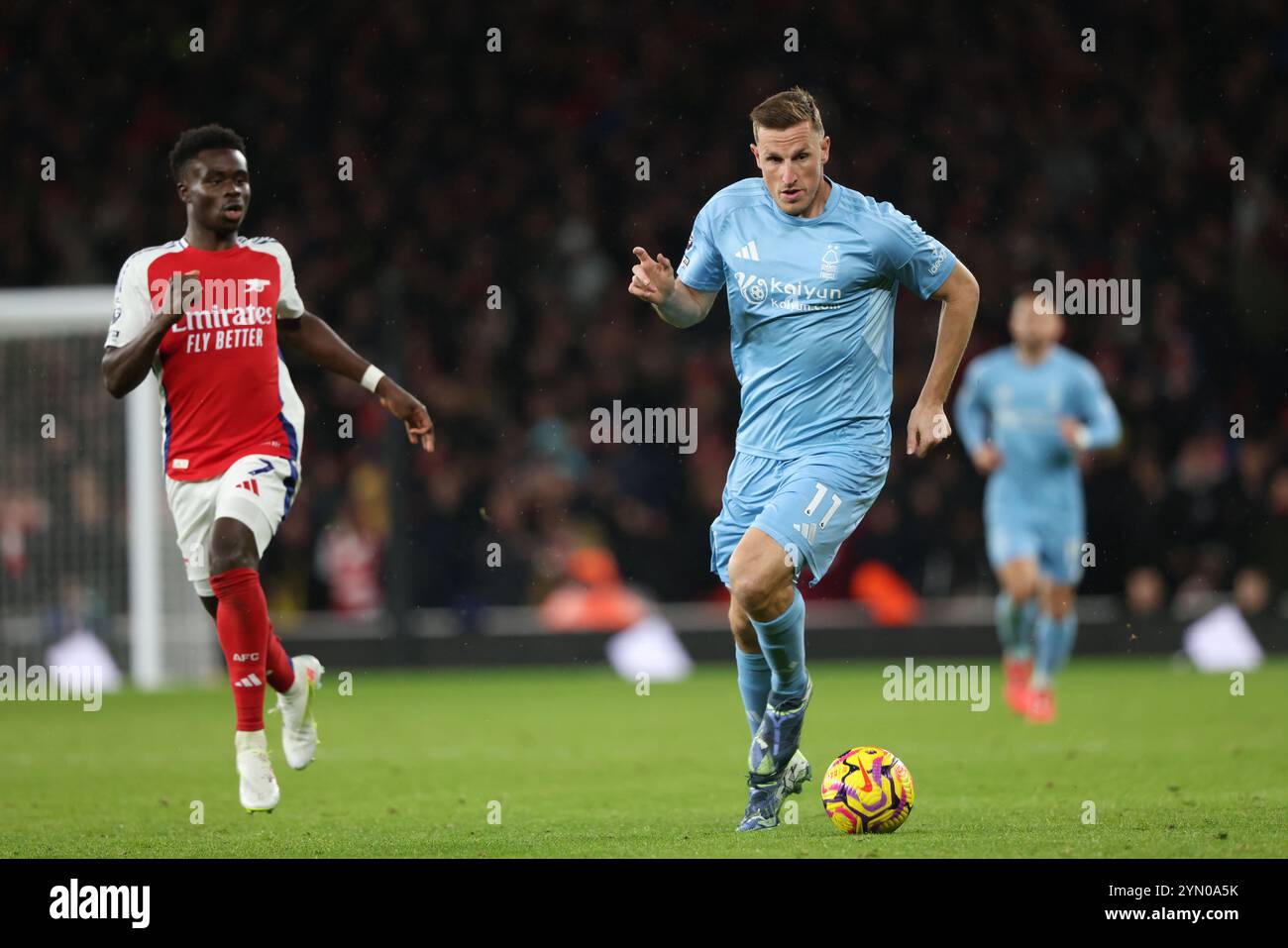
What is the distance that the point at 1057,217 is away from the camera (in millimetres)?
17672

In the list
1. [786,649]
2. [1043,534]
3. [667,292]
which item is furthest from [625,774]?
[1043,534]

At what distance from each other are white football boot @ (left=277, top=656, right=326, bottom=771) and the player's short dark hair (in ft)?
6.71

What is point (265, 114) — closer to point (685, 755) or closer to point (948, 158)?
point (948, 158)

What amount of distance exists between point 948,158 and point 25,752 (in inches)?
409

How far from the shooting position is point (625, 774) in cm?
909

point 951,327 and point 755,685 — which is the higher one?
point 951,327

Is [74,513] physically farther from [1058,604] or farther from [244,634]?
[244,634]

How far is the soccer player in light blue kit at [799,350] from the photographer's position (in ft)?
22.4

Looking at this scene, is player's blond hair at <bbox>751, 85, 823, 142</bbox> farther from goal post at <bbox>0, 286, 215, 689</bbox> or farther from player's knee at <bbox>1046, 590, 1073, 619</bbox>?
goal post at <bbox>0, 286, 215, 689</bbox>

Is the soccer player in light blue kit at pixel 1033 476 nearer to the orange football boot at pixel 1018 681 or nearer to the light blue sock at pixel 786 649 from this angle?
the orange football boot at pixel 1018 681

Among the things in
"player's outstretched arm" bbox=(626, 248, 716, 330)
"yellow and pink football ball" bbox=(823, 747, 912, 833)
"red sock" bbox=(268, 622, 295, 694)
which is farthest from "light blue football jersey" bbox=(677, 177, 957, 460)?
"red sock" bbox=(268, 622, 295, 694)

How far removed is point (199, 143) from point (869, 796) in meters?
3.47

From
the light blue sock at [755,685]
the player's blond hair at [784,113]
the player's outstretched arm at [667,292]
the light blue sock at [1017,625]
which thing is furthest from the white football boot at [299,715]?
the light blue sock at [1017,625]
